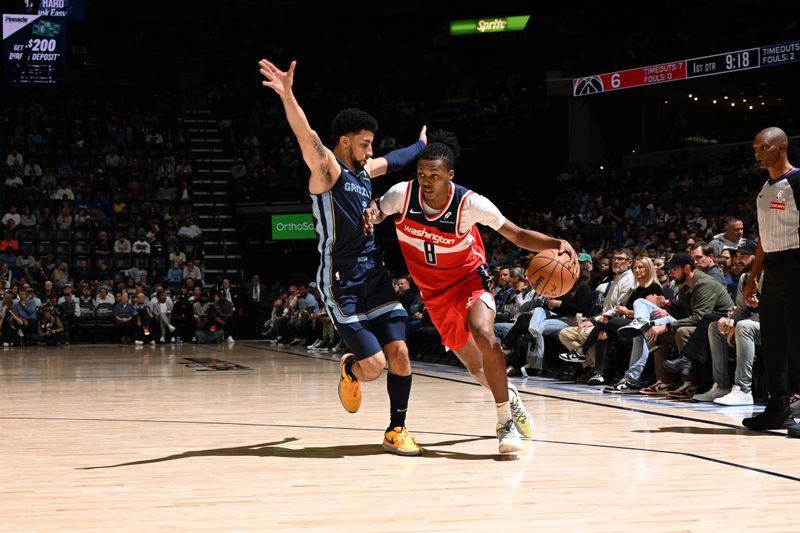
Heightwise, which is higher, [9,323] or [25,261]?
[25,261]

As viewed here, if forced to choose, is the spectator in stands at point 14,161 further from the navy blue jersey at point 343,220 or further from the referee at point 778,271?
the referee at point 778,271

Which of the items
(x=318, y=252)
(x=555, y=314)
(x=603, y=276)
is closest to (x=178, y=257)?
(x=318, y=252)

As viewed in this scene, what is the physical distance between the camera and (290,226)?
69.2 ft

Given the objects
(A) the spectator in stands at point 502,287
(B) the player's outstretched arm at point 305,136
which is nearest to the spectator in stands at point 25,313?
(A) the spectator in stands at point 502,287

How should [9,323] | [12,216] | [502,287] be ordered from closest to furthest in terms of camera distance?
1. [502,287]
2. [9,323]
3. [12,216]

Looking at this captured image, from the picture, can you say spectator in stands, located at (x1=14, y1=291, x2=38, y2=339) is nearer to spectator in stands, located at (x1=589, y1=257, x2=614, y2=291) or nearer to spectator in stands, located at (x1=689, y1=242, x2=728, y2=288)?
spectator in stands, located at (x1=589, y1=257, x2=614, y2=291)

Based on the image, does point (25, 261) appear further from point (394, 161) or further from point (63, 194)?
point (394, 161)

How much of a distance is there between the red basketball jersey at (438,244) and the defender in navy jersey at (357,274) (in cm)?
21

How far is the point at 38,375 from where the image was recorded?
11.0 m

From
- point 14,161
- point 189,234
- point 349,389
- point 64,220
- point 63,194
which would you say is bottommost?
point 349,389

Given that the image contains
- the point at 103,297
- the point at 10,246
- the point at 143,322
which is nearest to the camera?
the point at 143,322

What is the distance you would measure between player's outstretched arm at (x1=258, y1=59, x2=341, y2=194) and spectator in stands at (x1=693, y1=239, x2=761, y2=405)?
350 cm

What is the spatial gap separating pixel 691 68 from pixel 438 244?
59.1 ft

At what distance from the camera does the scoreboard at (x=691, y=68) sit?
797 inches
